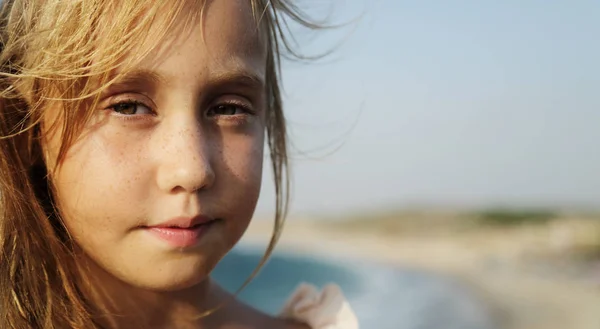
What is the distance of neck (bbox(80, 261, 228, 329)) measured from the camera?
1.41m

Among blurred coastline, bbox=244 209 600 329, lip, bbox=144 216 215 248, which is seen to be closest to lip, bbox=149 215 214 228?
lip, bbox=144 216 215 248

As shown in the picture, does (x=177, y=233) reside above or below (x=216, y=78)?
below

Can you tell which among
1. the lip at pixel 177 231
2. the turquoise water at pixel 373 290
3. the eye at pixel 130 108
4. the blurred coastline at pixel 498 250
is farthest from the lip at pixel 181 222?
the blurred coastline at pixel 498 250

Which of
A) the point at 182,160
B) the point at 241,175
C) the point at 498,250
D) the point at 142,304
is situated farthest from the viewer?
the point at 498,250

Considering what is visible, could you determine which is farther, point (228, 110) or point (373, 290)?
point (373, 290)

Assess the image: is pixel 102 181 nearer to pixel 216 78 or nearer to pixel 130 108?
pixel 130 108

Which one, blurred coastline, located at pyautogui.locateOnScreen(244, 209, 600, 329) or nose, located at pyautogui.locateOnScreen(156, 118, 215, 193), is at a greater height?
blurred coastline, located at pyautogui.locateOnScreen(244, 209, 600, 329)

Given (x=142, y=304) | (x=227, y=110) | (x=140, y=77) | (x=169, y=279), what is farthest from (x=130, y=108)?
(x=142, y=304)

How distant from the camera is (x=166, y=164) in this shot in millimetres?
1186

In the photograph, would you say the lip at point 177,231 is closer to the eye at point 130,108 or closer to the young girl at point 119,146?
the young girl at point 119,146

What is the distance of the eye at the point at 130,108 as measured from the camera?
1.22m

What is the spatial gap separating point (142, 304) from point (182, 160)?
0.43m

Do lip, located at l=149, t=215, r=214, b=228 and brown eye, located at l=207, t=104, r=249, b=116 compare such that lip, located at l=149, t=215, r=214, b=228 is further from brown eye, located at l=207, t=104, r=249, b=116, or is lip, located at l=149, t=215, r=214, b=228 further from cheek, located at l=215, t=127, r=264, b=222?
brown eye, located at l=207, t=104, r=249, b=116

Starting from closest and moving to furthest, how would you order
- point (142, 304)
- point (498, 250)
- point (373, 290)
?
point (142, 304) → point (373, 290) → point (498, 250)
